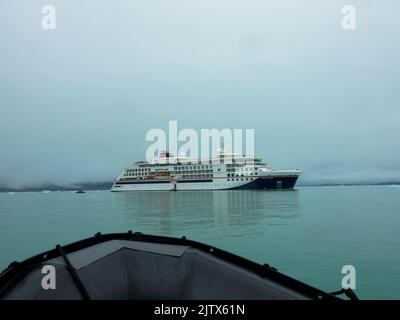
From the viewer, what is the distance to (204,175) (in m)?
66.9

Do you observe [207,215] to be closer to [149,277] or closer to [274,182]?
[149,277]

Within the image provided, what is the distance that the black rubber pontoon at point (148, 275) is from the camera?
2.31 meters

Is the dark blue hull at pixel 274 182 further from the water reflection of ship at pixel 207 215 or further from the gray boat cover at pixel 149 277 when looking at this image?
the gray boat cover at pixel 149 277

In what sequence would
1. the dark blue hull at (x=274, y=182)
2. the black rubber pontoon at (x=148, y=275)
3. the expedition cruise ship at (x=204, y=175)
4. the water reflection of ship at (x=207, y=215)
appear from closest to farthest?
the black rubber pontoon at (x=148, y=275)
the water reflection of ship at (x=207, y=215)
the dark blue hull at (x=274, y=182)
the expedition cruise ship at (x=204, y=175)

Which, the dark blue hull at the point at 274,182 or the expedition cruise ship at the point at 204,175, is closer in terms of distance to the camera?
the dark blue hull at the point at 274,182

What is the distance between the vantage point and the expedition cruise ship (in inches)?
2360

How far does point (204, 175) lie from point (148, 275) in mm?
64009

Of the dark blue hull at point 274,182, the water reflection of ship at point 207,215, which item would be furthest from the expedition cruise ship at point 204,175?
the water reflection of ship at point 207,215

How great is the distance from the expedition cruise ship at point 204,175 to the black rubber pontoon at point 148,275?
191ft

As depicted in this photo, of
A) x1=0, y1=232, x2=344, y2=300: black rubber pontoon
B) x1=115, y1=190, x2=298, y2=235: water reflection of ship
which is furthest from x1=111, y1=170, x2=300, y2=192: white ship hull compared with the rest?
x1=0, y1=232, x2=344, y2=300: black rubber pontoon

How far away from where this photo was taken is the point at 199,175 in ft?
221

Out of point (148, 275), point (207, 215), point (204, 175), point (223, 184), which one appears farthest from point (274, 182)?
point (148, 275)
